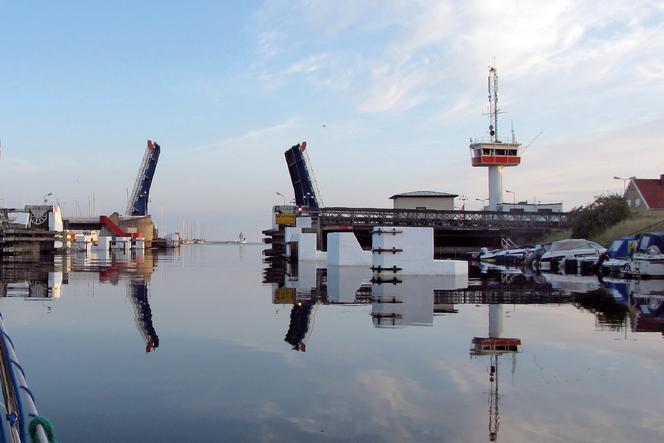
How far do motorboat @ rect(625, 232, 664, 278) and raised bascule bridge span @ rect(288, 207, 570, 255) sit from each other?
27861 millimetres

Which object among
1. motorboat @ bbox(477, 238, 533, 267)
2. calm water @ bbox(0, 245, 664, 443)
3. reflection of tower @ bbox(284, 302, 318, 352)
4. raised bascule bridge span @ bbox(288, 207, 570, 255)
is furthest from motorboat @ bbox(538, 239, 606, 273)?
raised bascule bridge span @ bbox(288, 207, 570, 255)

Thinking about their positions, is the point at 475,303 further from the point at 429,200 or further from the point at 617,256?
the point at 429,200

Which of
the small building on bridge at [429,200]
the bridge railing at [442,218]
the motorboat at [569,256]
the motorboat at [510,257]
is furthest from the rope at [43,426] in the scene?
the small building on bridge at [429,200]

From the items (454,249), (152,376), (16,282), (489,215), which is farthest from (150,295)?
(454,249)

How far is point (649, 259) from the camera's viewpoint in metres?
20.2

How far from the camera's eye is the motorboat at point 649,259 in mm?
20219

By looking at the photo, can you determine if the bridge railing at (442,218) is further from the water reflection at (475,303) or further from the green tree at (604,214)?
the water reflection at (475,303)

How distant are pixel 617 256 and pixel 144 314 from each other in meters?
21.8

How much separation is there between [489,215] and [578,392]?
4995cm

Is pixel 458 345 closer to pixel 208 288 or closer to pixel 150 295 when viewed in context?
pixel 150 295

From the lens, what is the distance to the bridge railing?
48.4 meters

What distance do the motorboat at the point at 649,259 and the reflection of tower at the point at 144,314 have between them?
Result: 15706 millimetres

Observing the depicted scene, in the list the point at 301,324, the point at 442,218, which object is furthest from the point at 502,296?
the point at 442,218

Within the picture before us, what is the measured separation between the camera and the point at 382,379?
5148 millimetres
